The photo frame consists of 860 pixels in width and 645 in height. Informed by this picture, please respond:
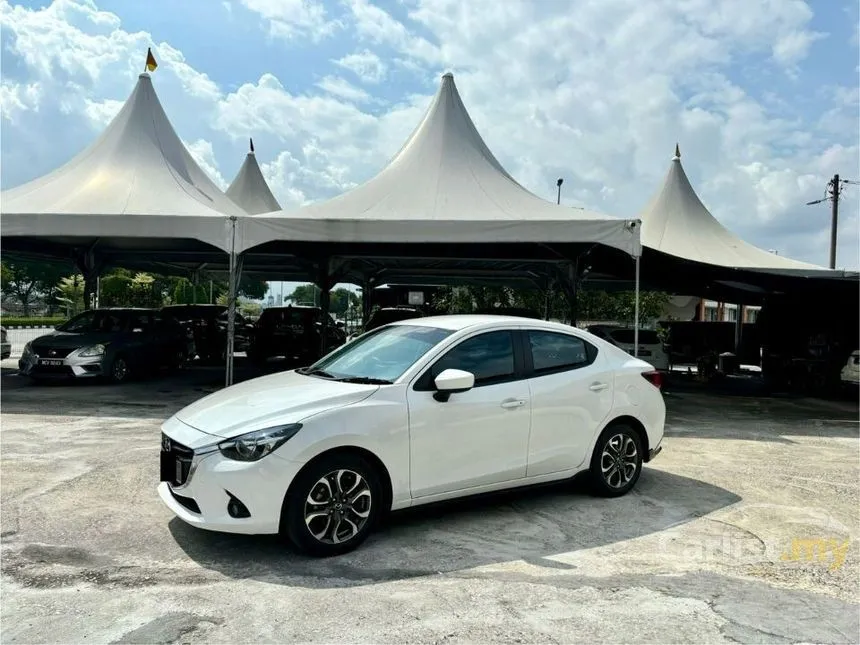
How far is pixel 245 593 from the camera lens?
143 inches

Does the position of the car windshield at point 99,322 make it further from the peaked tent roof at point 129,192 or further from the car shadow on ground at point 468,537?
the car shadow on ground at point 468,537

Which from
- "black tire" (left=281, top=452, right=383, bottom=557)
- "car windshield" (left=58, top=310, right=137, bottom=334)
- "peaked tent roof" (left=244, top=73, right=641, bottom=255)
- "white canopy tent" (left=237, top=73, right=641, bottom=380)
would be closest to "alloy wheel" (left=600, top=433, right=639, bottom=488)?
"black tire" (left=281, top=452, right=383, bottom=557)

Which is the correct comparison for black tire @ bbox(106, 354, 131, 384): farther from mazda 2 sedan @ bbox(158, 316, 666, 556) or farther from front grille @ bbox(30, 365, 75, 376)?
mazda 2 sedan @ bbox(158, 316, 666, 556)

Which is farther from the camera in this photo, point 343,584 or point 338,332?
point 338,332

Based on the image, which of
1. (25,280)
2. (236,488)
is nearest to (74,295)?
(25,280)

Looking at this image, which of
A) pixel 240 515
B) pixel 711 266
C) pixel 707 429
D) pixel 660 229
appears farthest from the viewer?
pixel 660 229

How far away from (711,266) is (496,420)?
35.0 ft

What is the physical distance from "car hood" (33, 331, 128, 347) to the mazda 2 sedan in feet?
29.5

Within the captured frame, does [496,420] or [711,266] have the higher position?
[711,266]

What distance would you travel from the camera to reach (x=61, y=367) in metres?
12.0

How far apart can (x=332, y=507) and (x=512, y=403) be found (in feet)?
5.18

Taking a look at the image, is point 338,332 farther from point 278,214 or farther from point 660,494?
point 660,494

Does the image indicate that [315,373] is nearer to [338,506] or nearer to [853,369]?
[338,506]

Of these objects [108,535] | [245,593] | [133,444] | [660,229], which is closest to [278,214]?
[133,444]
